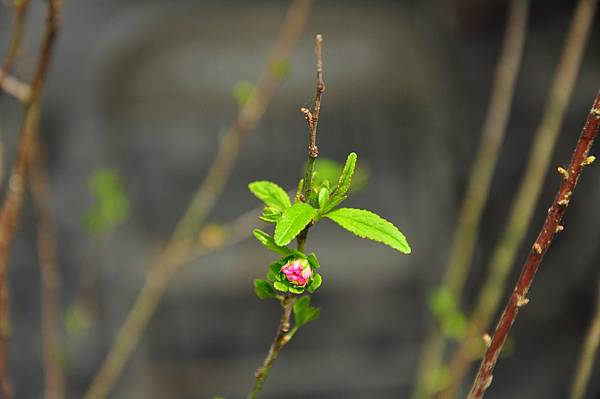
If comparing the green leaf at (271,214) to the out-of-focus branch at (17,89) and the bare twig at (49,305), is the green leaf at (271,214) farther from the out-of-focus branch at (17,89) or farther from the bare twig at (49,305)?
the bare twig at (49,305)

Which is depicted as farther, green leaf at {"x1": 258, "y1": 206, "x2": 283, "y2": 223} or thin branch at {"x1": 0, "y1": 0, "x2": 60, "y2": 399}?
thin branch at {"x1": 0, "y1": 0, "x2": 60, "y2": 399}

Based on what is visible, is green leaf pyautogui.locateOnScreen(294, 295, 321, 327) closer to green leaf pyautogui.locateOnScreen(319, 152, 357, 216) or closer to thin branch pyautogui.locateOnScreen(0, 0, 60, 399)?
green leaf pyautogui.locateOnScreen(319, 152, 357, 216)

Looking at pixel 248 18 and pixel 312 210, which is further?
pixel 248 18

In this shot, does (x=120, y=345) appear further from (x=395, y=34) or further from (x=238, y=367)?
(x=395, y=34)

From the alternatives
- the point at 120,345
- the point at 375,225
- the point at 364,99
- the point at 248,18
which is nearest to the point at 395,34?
the point at 364,99

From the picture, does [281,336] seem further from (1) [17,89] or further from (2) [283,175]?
(2) [283,175]

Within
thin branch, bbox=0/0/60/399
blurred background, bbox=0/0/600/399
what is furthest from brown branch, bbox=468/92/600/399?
blurred background, bbox=0/0/600/399

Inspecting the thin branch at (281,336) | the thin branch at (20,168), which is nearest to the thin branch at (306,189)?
the thin branch at (281,336)
